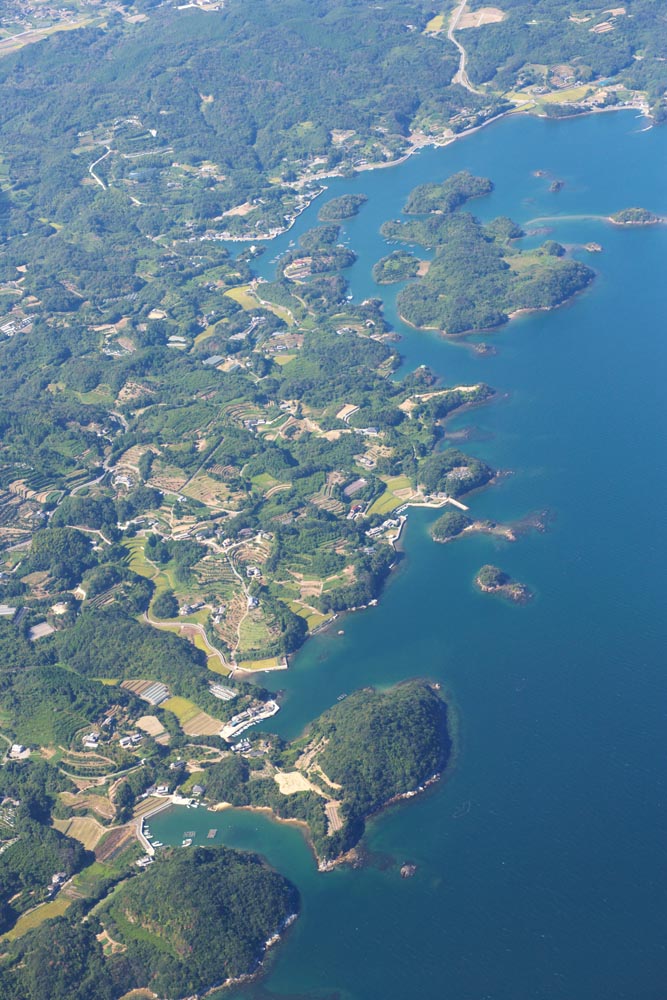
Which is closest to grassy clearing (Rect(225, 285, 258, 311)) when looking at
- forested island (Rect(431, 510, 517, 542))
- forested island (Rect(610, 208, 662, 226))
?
forested island (Rect(610, 208, 662, 226))

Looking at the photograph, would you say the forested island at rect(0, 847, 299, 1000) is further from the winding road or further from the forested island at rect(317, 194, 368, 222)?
the winding road

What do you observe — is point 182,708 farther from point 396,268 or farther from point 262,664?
point 396,268

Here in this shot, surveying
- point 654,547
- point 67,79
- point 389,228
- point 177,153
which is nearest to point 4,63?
point 67,79

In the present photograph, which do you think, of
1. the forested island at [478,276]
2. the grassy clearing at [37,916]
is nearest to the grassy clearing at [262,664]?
the grassy clearing at [37,916]

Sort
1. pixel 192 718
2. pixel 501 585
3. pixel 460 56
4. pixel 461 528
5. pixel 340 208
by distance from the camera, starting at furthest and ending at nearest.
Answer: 1. pixel 460 56
2. pixel 340 208
3. pixel 461 528
4. pixel 501 585
5. pixel 192 718

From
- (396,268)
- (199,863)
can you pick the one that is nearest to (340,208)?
(396,268)

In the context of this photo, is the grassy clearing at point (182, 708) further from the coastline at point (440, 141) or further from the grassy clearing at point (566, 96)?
the grassy clearing at point (566, 96)
